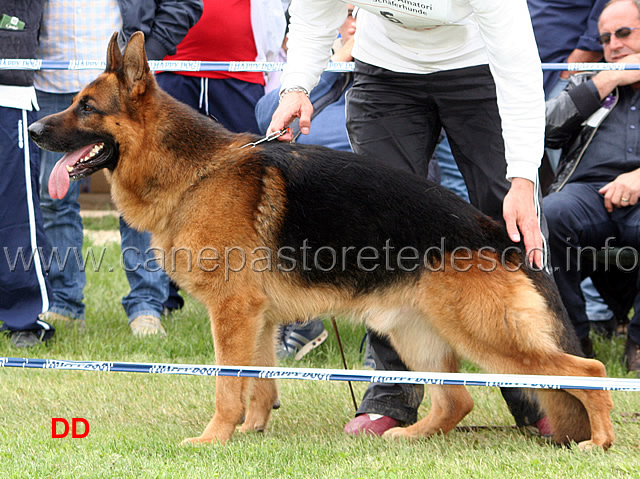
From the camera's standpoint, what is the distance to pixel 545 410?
120 inches

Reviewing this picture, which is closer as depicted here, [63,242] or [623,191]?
[623,191]

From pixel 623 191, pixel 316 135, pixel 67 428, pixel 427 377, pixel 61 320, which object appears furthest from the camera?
pixel 61 320

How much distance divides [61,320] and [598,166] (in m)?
3.64

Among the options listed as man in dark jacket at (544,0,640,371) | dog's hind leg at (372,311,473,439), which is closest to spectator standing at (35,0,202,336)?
dog's hind leg at (372,311,473,439)

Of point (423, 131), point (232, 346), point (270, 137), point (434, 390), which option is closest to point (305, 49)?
point (270, 137)

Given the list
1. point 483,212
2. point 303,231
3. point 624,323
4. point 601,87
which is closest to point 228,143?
point 303,231

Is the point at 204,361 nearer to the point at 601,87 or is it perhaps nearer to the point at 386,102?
the point at 386,102

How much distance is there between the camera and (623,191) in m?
4.33

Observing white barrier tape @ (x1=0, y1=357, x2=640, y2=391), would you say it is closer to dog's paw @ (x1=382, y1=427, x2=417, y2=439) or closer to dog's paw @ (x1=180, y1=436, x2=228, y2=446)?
dog's paw @ (x1=180, y1=436, x2=228, y2=446)

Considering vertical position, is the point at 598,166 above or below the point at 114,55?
below

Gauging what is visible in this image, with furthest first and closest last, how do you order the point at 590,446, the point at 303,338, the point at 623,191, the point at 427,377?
the point at 303,338 < the point at 623,191 < the point at 590,446 < the point at 427,377

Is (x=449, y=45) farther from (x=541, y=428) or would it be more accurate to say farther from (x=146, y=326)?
(x=146, y=326)

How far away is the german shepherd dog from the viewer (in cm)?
293

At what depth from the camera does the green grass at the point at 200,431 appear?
8.83 feet
